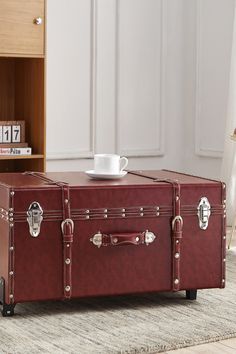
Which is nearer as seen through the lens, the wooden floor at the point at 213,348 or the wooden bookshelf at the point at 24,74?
the wooden floor at the point at 213,348

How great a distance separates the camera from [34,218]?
2.86 metres

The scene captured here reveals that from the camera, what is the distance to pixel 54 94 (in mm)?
5145

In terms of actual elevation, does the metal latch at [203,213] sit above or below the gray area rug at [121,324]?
above

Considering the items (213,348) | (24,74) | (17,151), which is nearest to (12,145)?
(17,151)

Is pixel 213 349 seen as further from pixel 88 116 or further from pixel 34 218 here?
pixel 88 116

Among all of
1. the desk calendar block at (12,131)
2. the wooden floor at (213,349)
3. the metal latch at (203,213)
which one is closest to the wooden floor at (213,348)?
the wooden floor at (213,349)

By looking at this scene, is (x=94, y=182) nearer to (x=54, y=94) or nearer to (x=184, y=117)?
(x=54, y=94)

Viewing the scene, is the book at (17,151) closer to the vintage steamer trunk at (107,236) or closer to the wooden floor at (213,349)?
the vintage steamer trunk at (107,236)

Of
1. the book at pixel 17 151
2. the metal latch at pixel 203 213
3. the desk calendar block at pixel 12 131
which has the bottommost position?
the metal latch at pixel 203 213

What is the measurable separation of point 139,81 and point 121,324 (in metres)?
2.89

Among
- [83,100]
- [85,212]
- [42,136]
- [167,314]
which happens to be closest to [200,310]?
[167,314]

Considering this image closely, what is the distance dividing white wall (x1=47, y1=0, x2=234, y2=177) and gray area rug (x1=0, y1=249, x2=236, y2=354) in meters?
2.13

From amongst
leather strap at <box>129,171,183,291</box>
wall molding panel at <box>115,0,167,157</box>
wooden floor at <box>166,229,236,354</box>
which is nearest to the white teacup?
leather strap at <box>129,171,183,291</box>

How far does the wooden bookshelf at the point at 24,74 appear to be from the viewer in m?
4.19
